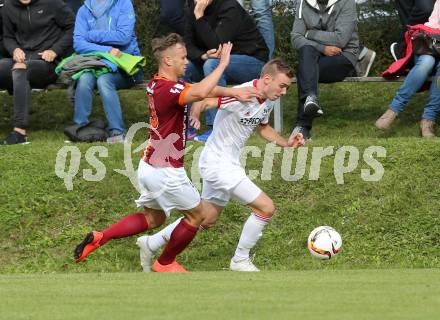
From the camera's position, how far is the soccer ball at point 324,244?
11172 millimetres

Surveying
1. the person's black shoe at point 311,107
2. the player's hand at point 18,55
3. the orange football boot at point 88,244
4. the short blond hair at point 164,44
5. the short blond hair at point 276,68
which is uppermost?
the short blond hair at point 164,44

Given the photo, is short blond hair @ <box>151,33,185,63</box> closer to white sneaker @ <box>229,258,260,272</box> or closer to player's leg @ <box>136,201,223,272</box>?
player's leg @ <box>136,201,223,272</box>

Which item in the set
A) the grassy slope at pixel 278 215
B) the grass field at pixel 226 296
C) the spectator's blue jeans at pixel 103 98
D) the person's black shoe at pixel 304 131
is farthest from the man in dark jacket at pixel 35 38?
the grass field at pixel 226 296

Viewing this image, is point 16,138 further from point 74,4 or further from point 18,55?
point 74,4

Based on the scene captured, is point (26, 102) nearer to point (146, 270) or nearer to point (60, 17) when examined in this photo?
point (60, 17)

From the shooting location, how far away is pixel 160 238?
1147cm

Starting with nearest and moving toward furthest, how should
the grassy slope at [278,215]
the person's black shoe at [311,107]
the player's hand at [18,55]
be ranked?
→ 1. the grassy slope at [278,215]
2. the person's black shoe at [311,107]
3. the player's hand at [18,55]

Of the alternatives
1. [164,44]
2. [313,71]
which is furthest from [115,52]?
[164,44]

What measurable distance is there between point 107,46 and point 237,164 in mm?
4009

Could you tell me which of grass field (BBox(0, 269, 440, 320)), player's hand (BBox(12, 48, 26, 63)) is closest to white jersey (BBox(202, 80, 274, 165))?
grass field (BBox(0, 269, 440, 320))

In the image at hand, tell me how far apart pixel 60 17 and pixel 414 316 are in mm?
9389

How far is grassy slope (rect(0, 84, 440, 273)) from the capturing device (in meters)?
12.4

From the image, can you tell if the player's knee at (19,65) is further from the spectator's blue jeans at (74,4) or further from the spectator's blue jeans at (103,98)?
the spectator's blue jeans at (74,4)

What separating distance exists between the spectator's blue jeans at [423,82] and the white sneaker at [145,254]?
4518 mm
